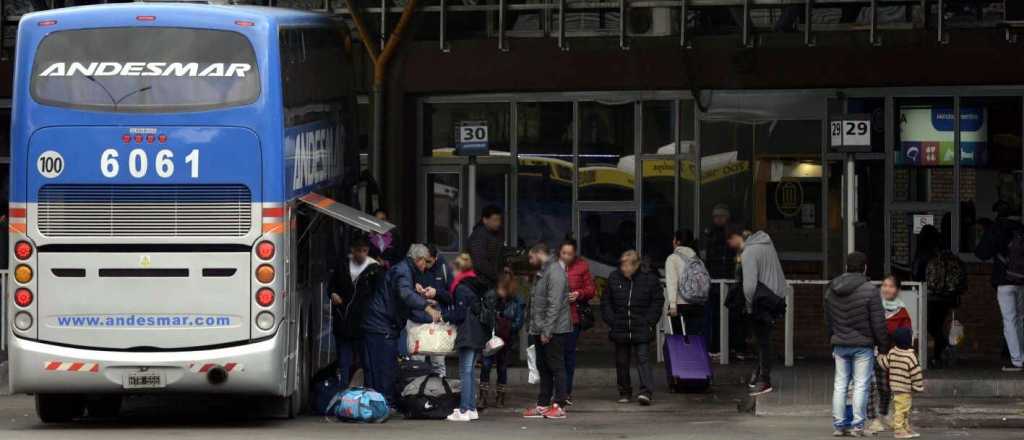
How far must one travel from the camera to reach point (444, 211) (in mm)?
24516

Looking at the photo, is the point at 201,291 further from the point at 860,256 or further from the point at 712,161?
the point at 712,161

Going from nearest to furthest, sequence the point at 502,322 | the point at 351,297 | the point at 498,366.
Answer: the point at 351,297, the point at 502,322, the point at 498,366

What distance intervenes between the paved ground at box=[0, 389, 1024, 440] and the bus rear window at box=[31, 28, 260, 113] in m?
2.67

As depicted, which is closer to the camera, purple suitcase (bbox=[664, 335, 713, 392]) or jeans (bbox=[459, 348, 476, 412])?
jeans (bbox=[459, 348, 476, 412])

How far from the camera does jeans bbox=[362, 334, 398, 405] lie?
54.5ft

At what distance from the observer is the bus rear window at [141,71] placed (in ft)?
48.7

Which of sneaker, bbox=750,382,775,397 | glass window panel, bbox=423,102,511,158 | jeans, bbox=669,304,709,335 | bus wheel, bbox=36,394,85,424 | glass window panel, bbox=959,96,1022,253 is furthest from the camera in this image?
glass window panel, bbox=423,102,511,158

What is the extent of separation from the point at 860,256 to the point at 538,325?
10.8 feet

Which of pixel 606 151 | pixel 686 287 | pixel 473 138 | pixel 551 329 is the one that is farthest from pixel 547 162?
pixel 551 329

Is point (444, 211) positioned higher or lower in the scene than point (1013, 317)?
higher

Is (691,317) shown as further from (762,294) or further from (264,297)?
(264,297)

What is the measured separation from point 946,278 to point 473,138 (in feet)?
22.0

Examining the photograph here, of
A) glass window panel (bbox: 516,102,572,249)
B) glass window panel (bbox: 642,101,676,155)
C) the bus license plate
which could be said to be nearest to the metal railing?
glass window panel (bbox: 642,101,676,155)

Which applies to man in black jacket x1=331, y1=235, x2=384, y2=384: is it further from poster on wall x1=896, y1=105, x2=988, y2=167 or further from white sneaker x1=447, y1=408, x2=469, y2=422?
poster on wall x1=896, y1=105, x2=988, y2=167
